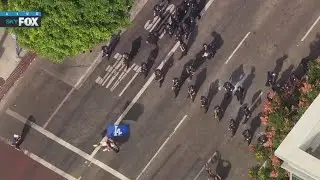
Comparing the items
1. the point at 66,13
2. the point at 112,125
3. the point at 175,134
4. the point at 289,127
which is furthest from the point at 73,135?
the point at 289,127

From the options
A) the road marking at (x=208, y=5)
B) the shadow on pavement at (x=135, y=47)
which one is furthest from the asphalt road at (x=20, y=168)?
the road marking at (x=208, y=5)

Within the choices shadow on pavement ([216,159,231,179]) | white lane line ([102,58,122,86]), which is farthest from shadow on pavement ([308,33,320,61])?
white lane line ([102,58,122,86])

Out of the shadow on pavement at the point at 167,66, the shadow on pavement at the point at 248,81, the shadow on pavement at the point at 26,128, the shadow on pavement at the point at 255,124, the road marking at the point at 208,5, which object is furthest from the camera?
the road marking at the point at 208,5

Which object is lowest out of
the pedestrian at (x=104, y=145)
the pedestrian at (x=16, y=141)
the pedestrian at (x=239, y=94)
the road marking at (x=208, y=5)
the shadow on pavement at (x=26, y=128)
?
the pedestrian at (x=16, y=141)

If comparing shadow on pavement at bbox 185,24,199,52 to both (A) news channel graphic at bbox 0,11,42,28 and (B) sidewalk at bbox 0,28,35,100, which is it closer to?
(B) sidewalk at bbox 0,28,35,100

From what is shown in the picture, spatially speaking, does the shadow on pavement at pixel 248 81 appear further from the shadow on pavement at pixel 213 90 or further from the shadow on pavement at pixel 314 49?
the shadow on pavement at pixel 314 49

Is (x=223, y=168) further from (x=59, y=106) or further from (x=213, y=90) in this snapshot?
(x=59, y=106)

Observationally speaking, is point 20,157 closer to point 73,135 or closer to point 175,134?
point 73,135
